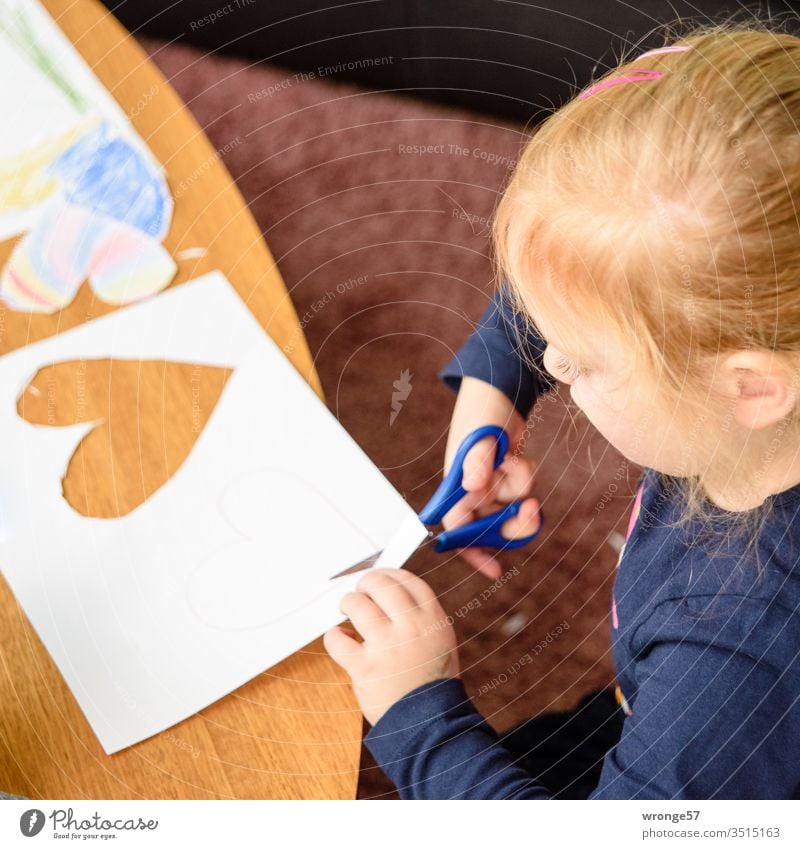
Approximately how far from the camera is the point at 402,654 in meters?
0.41

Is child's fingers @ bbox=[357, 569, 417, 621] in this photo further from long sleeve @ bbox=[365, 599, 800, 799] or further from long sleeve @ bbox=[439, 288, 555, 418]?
long sleeve @ bbox=[439, 288, 555, 418]

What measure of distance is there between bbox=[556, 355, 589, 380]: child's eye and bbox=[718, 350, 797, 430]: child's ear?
63mm

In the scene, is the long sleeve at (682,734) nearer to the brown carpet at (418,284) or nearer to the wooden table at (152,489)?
the wooden table at (152,489)

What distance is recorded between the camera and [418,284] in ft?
2.36

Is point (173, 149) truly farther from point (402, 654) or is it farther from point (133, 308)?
point (402, 654)

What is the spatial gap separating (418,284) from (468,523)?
11.4 inches

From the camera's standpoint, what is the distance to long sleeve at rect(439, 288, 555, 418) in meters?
0.53

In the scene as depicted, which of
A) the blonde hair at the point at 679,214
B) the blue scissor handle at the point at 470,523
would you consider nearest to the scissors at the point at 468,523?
the blue scissor handle at the point at 470,523

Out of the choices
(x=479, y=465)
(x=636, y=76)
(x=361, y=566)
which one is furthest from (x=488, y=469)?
(x=636, y=76)

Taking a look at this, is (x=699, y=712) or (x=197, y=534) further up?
(x=197, y=534)

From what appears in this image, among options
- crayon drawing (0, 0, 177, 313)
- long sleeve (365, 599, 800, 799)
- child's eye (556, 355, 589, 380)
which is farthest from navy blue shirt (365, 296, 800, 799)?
crayon drawing (0, 0, 177, 313)

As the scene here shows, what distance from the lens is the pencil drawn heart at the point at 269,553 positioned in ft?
1.33

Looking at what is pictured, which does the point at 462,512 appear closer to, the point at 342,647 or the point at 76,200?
the point at 342,647
